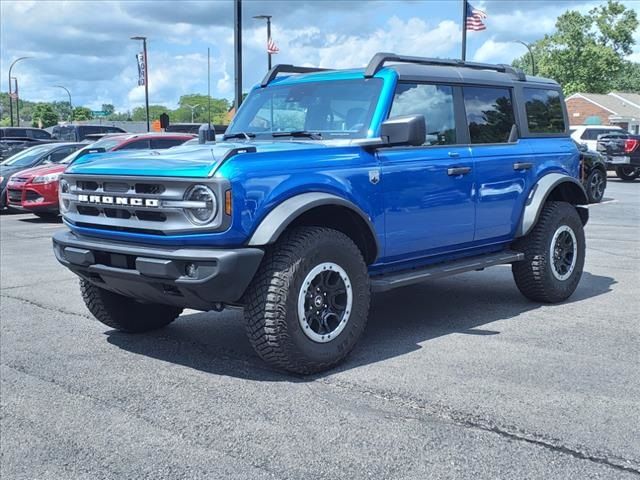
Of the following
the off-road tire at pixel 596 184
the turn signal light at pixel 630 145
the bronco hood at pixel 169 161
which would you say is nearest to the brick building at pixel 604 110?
the turn signal light at pixel 630 145

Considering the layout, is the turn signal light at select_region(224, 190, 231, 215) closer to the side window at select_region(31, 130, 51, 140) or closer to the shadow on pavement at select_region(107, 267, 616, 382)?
the shadow on pavement at select_region(107, 267, 616, 382)

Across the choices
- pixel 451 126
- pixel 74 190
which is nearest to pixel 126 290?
pixel 74 190

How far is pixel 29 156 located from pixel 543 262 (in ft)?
46.3

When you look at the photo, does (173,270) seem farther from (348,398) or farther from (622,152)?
(622,152)

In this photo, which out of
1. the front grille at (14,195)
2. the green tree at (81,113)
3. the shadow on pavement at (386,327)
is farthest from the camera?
the green tree at (81,113)

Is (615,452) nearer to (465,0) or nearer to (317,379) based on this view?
(317,379)

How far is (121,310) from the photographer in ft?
19.8

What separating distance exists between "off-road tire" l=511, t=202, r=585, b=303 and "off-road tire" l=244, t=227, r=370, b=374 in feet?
7.70

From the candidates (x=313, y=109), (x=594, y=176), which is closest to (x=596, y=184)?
(x=594, y=176)

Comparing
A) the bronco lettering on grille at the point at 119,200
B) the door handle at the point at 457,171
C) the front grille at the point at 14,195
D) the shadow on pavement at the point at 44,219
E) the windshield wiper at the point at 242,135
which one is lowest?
the shadow on pavement at the point at 44,219

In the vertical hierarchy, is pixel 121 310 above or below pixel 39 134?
below

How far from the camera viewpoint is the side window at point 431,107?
5.90 metres

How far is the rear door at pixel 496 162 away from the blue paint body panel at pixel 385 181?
0.01 m

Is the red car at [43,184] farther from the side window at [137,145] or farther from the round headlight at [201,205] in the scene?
the round headlight at [201,205]
